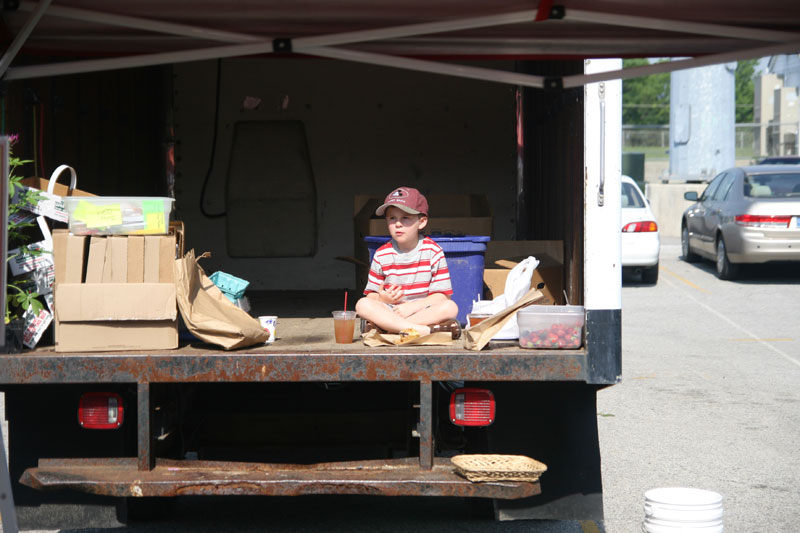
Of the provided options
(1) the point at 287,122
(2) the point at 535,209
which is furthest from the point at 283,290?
(2) the point at 535,209

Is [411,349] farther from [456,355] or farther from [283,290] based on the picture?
[283,290]

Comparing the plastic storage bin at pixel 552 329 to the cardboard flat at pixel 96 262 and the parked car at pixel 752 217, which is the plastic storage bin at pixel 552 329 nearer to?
the cardboard flat at pixel 96 262

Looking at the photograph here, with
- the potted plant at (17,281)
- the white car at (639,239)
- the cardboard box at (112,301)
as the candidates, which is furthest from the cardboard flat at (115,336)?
the white car at (639,239)

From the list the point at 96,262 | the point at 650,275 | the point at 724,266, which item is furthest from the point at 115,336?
the point at 724,266

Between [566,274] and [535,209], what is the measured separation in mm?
1839

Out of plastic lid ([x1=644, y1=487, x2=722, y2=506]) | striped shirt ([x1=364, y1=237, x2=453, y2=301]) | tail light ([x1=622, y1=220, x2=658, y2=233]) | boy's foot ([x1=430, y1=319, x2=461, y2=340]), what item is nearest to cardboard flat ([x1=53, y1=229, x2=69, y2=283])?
striped shirt ([x1=364, y1=237, x2=453, y2=301])

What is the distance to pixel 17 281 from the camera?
447 centimetres

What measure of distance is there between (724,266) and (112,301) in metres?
13.0

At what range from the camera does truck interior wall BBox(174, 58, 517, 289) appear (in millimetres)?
7641

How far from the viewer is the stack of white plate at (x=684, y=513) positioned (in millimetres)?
4238

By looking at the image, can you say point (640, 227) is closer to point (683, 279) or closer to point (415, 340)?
point (683, 279)

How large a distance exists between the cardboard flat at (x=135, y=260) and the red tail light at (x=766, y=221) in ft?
39.7

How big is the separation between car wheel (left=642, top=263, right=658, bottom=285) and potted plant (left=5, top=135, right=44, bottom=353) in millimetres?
12105

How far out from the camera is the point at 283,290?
7605 mm
